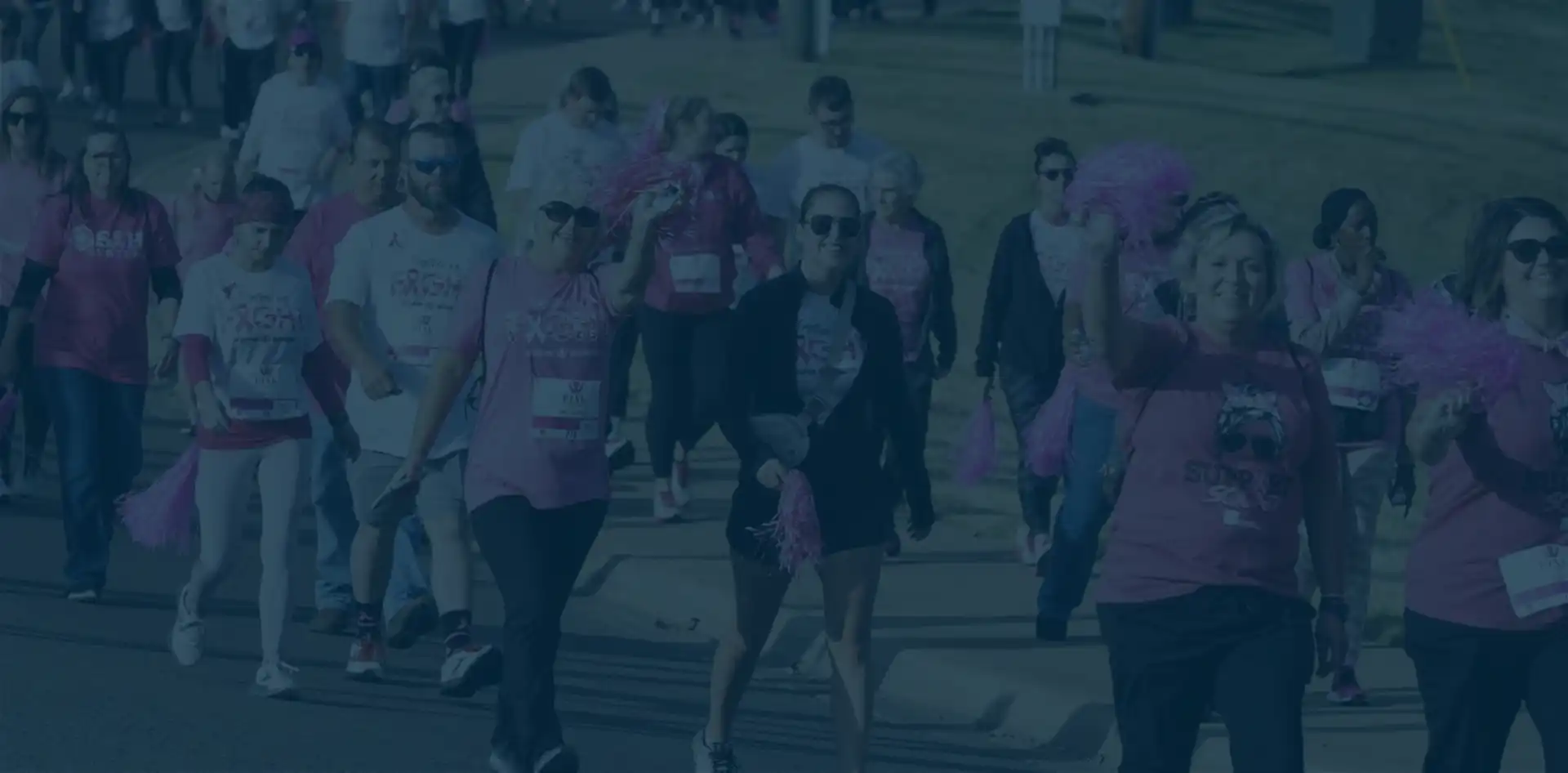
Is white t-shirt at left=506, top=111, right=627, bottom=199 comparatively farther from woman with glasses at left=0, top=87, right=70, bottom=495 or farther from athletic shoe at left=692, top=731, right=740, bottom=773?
athletic shoe at left=692, top=731, right=740, bottom=773

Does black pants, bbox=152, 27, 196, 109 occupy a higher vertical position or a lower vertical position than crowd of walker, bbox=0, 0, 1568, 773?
lower

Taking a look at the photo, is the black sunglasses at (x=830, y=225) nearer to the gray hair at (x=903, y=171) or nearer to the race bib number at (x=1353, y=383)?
the race bib number at (x=1353, y=383)

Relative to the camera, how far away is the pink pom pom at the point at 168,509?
9828 millimetres

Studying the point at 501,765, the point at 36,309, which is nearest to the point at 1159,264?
the point at 501,765

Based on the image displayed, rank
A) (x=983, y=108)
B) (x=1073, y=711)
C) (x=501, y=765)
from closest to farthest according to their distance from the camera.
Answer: (x=501, y=765) < (x=1073, y=711) < (x=983, y=108)

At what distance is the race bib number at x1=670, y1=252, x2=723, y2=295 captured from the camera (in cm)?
1185

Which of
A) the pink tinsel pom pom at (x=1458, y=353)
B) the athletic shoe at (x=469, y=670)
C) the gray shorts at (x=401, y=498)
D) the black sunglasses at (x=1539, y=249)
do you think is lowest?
the athletic shoe at (x=469, y=670)

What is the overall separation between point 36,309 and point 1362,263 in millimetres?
5253

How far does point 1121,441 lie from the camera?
662 centimetres

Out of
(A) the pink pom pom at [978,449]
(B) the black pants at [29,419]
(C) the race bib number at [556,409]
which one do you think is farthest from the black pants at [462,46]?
(C) the race bib number at [556,409]

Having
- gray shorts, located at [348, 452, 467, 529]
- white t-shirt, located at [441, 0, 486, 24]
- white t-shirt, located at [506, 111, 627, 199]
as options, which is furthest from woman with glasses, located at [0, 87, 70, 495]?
white t-shirt, located at [441, 0, 486, 24]

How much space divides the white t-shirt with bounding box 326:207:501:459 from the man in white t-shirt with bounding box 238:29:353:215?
5503mm

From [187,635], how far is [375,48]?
10.5m

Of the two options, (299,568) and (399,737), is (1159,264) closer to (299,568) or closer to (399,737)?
(399,737)
